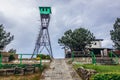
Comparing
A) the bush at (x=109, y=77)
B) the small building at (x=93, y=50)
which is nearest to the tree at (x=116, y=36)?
the small building at (x=93, y=50)

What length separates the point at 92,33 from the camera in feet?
155

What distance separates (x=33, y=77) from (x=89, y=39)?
88.1ft

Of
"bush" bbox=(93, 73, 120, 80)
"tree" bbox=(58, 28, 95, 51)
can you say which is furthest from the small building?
"bush" bbox=(93, 73, 120, 80)

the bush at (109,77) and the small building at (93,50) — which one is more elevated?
the small building at (93,50)

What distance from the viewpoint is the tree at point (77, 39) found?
45.9 metres

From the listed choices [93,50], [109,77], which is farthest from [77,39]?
[109,77]

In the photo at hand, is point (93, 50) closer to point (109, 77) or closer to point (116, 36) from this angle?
point (116, 36)

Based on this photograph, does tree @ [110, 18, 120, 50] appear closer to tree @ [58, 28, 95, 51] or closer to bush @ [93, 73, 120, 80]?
tree @ [58, 28, 95, 51]

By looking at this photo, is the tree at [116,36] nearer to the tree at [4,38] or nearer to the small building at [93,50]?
the small building at [93,50]

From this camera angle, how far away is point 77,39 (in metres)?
45.8

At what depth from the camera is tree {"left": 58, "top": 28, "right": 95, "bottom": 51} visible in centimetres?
4588

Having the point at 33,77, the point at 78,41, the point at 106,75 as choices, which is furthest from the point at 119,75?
the point at 78,41

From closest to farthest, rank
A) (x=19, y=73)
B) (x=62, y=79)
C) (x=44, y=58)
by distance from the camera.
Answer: (x=62, y=79)
(x=19, y=73)
(x=44, y=58)

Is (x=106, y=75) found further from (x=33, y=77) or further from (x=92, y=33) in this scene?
(x=92, y=33)
